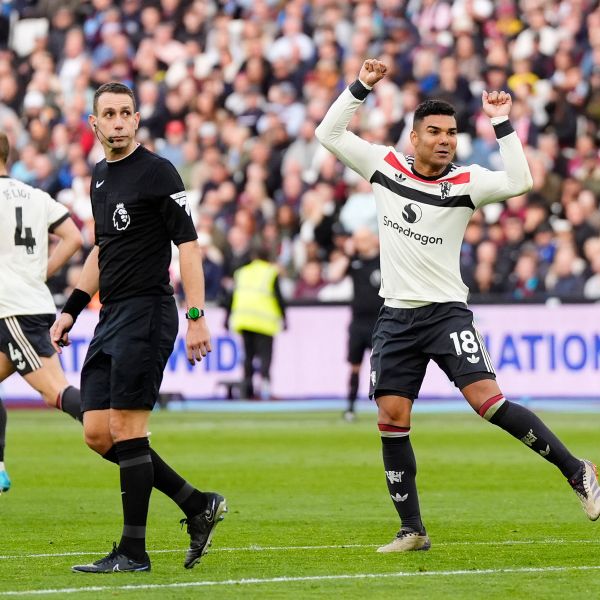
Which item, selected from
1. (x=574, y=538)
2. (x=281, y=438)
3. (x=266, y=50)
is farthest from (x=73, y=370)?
(x=574, y=538)

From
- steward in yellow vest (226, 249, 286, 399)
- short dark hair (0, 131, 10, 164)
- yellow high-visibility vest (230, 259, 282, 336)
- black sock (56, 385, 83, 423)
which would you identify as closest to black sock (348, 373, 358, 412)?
steward in yellow vest (226, 249, 286, 399)

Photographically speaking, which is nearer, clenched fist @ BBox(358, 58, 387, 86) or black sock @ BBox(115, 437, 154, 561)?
black sock @ BBox(115, 437, 154, 561)

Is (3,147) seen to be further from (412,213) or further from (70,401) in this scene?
(412,213)

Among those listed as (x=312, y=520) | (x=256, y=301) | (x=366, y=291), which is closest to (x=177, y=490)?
(x=312, y=520)

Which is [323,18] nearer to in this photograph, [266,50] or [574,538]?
[266,50]

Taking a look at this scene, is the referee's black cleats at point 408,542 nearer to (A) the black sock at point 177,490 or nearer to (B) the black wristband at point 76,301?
(A) the black sock at point 177,490

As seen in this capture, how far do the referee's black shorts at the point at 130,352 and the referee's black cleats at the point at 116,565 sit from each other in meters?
0.74

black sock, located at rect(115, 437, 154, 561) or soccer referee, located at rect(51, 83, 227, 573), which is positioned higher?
soccer referee, located at rect(51, 83, 227, 573)

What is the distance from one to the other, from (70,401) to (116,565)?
3656mm

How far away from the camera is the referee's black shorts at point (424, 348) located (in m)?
8.93

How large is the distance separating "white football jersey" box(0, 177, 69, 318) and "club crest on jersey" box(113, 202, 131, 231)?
380 centimetres

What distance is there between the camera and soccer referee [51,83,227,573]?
8.12 metres

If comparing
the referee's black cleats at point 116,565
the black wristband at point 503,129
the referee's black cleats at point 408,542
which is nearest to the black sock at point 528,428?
the referee's black cleats at point 408,542

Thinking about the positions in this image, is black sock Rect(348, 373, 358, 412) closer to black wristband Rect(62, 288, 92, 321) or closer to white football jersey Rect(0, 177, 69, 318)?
white football jersey Rect(0, 177, 69, 318)
